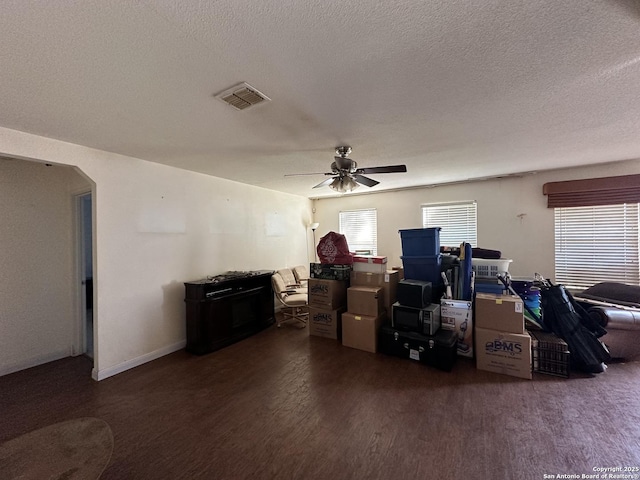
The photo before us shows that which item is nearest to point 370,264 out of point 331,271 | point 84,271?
point 331,271

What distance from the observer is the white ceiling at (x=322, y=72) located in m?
1.22

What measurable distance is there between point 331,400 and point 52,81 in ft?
10.2

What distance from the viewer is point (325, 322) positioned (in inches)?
157

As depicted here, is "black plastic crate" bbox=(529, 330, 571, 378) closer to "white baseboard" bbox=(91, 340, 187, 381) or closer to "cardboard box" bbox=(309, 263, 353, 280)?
"cardboard box" bbox=(309, 263, 353, 280)

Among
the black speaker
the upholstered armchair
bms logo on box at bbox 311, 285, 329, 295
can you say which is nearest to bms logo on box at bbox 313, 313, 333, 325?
bms logo on box at bbox 311, 285, 329, 295

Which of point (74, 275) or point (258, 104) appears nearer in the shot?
point (258, 104)

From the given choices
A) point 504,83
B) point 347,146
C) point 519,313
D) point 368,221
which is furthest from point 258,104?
point 368,221

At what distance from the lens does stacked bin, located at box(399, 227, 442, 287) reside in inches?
139

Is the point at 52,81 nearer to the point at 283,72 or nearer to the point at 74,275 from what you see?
the point at 283,72

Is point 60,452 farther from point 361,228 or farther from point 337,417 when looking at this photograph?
point 361,228

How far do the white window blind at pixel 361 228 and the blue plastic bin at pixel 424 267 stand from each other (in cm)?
218

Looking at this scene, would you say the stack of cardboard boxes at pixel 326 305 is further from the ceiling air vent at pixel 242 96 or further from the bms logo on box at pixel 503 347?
the ceiling air vent at pixel 242 96

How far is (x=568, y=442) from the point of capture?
189 centimetres

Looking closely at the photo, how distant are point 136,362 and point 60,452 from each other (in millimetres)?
1343
